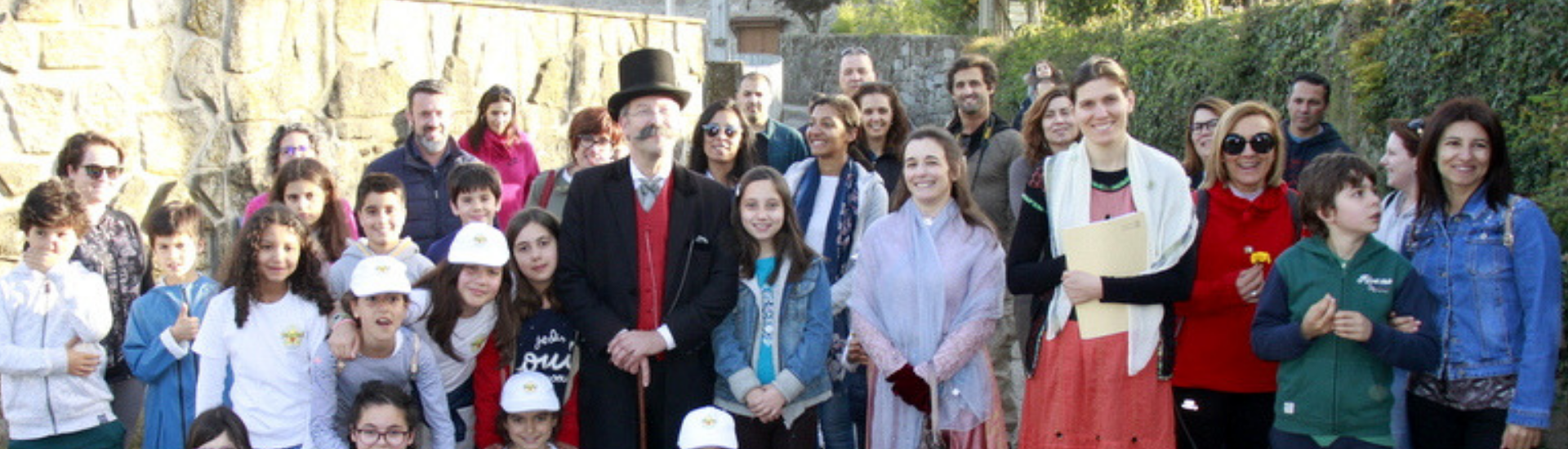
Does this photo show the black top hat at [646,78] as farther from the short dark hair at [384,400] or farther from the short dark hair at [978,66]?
the short dark hair at [978,66]

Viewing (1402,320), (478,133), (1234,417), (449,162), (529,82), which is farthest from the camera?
(529,82)

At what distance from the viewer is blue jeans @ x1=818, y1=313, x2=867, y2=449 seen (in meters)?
5.08

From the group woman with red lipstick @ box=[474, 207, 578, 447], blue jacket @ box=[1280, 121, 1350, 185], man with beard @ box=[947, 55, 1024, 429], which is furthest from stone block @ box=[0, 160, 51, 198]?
blue jacket @ box=[1280, 121, 1350, 185]

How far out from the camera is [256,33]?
6.55m

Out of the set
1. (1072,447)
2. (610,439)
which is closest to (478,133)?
(610,439)

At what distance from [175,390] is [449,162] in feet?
5.30

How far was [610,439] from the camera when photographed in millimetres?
4742

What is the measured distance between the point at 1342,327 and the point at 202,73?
4.77m

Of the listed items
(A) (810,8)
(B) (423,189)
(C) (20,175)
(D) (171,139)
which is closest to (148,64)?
(D) (171,139)

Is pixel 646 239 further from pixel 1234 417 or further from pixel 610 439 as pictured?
pixel 1234 417

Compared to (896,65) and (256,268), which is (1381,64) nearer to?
(256,268)

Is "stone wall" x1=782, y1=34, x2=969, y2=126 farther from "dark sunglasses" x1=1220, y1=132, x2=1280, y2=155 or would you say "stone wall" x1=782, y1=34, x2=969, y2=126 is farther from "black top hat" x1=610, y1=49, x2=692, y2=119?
"dark sunglasses" x1=1220, y1=132, x2=1280, y2=155

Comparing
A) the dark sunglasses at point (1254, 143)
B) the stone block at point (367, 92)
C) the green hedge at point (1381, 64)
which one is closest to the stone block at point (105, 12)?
the stone block at point (367, 92)

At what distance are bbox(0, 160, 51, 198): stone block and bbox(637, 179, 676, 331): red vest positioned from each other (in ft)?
8.41
